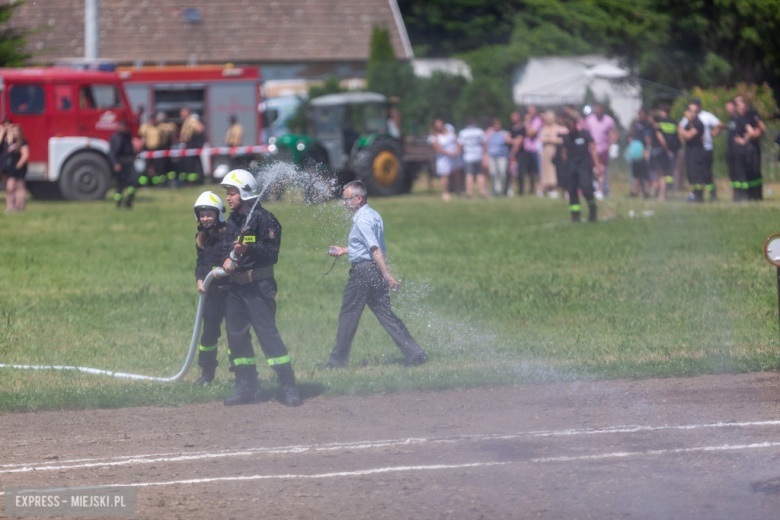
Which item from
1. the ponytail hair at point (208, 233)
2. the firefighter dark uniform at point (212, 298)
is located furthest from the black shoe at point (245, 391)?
the ponytail hair at point (208, 233)

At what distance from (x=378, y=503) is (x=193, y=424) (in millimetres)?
2136

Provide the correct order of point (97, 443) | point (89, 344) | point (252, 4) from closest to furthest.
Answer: point (97, 443) < point (89, 344) < point (252, 4)

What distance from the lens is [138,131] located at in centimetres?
2444

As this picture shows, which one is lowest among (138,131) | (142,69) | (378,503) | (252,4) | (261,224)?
(378,503)

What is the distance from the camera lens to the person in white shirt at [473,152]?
73.7ft

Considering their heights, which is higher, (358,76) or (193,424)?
(358,76)

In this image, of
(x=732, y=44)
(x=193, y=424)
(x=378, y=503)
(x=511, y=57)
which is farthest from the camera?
(x=511, y=57)

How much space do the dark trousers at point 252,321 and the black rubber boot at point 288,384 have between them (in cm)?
5

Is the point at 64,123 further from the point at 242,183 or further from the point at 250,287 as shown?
the point at 250,287

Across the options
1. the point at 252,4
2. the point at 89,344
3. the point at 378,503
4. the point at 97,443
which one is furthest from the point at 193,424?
the point at 252,4

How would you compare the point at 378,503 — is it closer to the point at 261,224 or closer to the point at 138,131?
the point at 261,224

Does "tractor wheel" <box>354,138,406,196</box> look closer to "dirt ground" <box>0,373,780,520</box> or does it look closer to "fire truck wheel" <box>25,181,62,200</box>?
"fire truck wheel" <box>25,181,62,200</box>

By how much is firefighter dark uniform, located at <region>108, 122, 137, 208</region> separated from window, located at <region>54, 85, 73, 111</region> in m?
2.93

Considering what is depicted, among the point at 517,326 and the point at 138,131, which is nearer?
the point at 517,326
